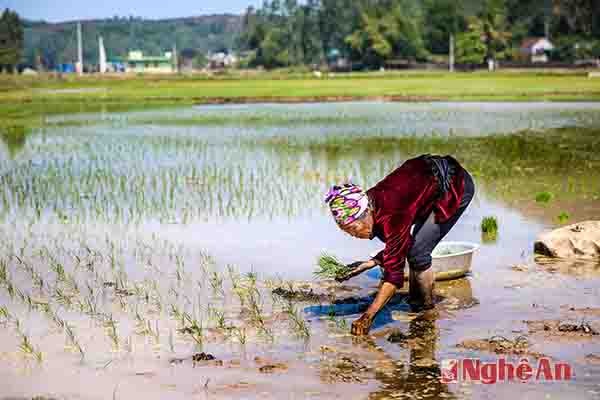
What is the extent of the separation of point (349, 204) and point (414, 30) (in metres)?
119

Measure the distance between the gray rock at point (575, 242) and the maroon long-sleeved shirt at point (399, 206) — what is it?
300 centimetres

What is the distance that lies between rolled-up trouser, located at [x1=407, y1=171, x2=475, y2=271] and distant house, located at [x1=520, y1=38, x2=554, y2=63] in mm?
110459

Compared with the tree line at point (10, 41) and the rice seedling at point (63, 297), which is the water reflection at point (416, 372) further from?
the tree line at point (10, 41)

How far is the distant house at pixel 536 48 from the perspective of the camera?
115 metres

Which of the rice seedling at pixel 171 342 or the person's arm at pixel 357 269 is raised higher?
the person's arm at pixel 357 269

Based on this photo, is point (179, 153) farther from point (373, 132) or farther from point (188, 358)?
point (188, 358)

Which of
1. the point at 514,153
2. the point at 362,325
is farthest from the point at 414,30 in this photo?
the point at 362,325

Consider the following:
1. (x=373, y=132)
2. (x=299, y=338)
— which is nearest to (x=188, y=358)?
(x=299, y=338)

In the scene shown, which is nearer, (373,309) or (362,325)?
(373,309)

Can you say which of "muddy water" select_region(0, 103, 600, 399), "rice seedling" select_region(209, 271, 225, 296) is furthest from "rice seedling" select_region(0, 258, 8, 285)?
"rice seedling" select_region(209, 271, 225, 296)

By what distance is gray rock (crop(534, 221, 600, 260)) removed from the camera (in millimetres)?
8898

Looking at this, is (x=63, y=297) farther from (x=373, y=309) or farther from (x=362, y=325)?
(x=373, y=309)

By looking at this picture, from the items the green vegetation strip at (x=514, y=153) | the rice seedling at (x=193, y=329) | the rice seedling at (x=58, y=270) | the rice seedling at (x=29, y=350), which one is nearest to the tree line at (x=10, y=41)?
the green vegetation strip at (x=514, y=153)

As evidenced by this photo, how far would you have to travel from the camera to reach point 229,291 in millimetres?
8211
